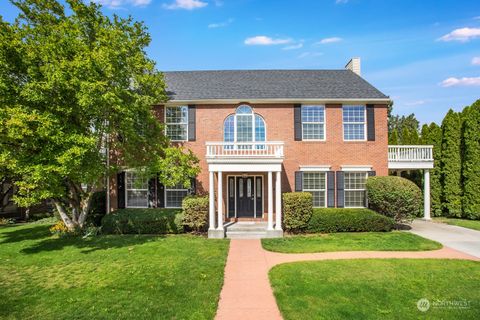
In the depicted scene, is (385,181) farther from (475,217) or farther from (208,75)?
(208,75)

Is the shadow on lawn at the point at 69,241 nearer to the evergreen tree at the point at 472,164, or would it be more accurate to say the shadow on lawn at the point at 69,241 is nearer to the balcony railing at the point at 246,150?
the balcony railing at the point at 246,150

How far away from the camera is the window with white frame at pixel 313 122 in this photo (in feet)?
53.1

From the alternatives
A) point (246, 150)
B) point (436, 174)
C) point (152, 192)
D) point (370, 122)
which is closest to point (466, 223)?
point (436, 174)

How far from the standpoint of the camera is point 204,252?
35.4 feet

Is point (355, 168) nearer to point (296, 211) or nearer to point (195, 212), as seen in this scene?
point (296, 211)

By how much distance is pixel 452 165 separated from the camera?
18281 millimetres

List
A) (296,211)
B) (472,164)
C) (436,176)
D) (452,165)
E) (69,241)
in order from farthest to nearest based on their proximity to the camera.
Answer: (436,176)
(452,165)
(472,164)
(296,211)
(69,241)

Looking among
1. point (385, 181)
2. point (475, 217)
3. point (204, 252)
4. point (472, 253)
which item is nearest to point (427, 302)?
point (472, 253)

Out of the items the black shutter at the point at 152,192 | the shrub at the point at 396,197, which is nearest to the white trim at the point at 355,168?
the shrub at the point at 396,197

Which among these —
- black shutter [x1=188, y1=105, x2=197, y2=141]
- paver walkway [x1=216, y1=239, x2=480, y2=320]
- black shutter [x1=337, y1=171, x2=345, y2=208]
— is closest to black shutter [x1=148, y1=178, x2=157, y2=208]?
black shutter [x1=188, y1=105, x2=197, y2=141]

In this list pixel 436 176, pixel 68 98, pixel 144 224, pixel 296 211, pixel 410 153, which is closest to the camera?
pixel 68 98

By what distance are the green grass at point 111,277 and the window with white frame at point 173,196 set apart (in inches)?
127

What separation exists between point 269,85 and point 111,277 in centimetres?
1379

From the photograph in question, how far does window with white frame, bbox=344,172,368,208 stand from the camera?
15.9 m
